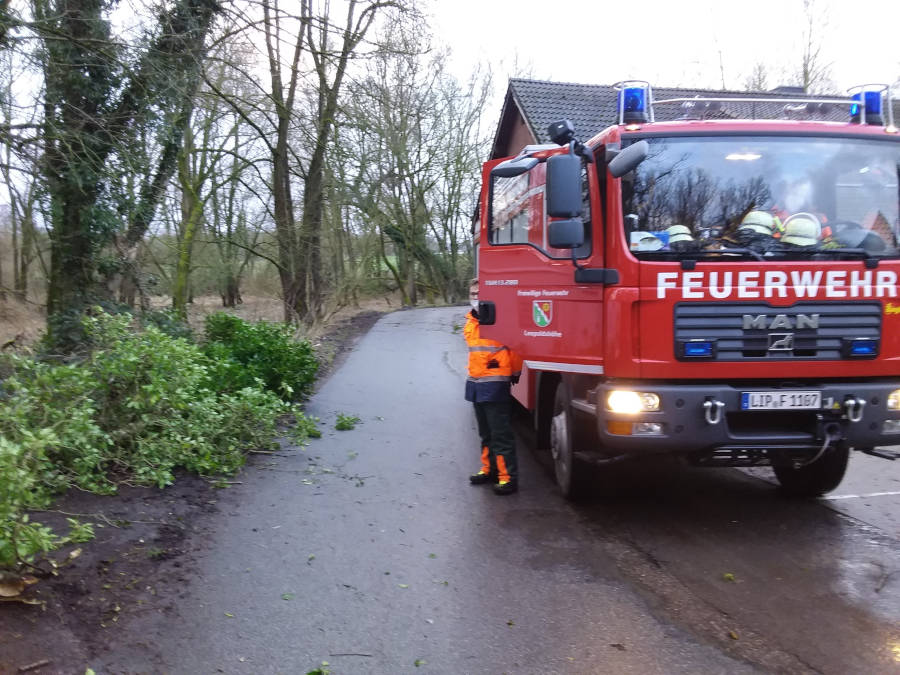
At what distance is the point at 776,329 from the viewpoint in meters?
5.18

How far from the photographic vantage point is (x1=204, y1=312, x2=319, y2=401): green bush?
959 cm

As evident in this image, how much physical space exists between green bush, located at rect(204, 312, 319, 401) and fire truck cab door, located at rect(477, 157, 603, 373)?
10.9 ft

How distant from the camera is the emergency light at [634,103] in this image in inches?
223

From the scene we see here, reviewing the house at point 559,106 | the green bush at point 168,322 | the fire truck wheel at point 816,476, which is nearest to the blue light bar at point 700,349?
the fire truck wheel at point 816,476

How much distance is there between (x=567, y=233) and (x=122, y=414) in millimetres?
4124

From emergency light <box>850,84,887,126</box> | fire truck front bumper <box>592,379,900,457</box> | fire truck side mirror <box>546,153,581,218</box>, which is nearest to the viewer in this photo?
fire truck front bumper <box>592,379,900,457</box>

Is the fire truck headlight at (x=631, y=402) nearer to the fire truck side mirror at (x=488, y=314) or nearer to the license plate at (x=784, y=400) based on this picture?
the license plate at (x=784, y=400)

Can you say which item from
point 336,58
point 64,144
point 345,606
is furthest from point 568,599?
point 336,58

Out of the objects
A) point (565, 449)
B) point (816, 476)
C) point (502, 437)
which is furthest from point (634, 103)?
Answer: point (816, 476)

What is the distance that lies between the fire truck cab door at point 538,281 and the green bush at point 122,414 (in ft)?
8.87

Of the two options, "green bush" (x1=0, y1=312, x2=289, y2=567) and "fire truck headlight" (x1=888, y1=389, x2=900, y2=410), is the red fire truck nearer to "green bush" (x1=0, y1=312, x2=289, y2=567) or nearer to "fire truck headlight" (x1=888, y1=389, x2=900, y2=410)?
"fire truck headlight" (x1=888, y1=389, x2=900, y2=410)

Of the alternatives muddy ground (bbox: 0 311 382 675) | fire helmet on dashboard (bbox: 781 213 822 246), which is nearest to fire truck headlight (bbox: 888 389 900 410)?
fire helmet on dashboard (bbox: 781 213 822 246)

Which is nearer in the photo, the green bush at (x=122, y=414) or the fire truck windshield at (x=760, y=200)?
the fire truck windshield at (x=760, y=200)

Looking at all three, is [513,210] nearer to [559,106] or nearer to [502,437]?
[502,437]
